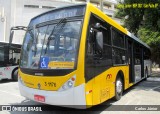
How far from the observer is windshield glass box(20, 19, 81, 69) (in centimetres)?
575

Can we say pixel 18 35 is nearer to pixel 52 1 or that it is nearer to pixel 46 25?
pixel 52 1

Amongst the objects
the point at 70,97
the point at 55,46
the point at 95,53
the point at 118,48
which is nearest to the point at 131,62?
the point at 118,48

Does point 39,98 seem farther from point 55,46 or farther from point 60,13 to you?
point 60,13

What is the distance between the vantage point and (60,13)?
6.48 metres

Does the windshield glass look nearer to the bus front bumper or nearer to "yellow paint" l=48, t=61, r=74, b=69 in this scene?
"yellow paint" l=48, t=61, r=74, b=69

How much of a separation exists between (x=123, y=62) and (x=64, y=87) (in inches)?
159

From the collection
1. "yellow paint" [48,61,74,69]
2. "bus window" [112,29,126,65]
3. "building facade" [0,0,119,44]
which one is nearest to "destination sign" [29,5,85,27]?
"yellow paint" [48,61,74,69]

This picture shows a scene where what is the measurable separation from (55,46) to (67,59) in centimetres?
55

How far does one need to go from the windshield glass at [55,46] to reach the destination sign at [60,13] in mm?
232

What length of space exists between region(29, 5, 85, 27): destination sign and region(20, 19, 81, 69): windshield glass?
9.1 inches

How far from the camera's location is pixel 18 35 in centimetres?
3881

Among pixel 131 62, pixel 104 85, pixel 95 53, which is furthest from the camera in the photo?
pixel 131 62

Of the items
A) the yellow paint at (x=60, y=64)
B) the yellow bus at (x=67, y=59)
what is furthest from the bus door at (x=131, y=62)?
the yellow paint at (x=60, y=64)

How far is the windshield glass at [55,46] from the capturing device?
575 centimetres
